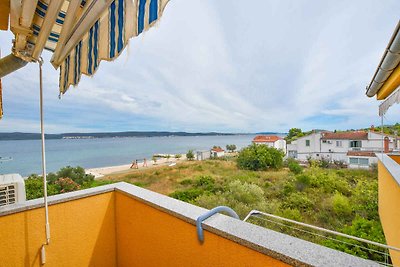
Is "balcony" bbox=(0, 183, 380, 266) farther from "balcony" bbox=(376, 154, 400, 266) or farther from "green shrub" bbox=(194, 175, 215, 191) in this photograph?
"green shrub" bbox=(194, 175, 215, 191)

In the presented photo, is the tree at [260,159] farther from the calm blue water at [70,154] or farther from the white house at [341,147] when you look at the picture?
the calm blue water at [70,154]

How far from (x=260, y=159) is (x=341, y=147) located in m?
11.4

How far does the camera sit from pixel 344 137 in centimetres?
2180

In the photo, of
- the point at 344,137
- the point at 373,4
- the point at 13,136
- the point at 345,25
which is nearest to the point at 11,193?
the point at 373,4

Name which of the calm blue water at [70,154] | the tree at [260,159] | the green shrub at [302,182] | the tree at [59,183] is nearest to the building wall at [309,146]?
the tree at [260,159]

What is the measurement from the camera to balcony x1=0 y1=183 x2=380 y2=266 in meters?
0.88

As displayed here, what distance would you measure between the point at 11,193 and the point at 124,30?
6.30 ft

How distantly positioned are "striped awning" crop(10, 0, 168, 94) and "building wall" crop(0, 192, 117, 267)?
1.09 m

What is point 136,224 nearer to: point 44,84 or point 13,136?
point 44,84

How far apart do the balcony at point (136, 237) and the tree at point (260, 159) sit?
16710 mm

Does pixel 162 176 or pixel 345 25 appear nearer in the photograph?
pixel 345 25

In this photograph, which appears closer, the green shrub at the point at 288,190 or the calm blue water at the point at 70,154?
the green shrub at the point at 288,190

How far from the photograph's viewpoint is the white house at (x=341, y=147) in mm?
18703

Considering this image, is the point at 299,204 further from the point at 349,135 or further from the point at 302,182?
the point at 349,135
